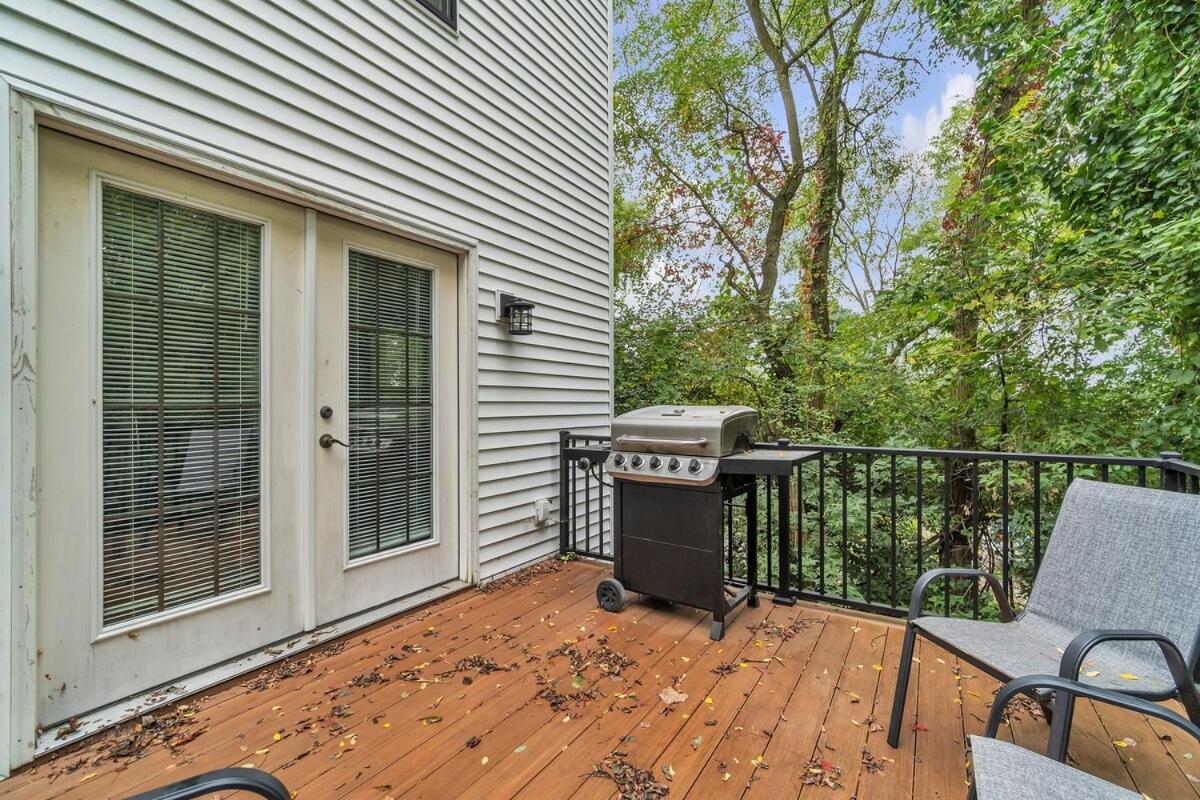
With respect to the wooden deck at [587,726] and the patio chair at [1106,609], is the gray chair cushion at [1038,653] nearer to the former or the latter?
the patio chair at [1106,609]

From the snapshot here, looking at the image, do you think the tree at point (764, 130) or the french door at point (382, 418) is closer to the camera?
the french door at point (382, 418)

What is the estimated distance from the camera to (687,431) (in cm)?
258

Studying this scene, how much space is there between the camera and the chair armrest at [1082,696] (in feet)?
3.49

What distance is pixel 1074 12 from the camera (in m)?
3.64

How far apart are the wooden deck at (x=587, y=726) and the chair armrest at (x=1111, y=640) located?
54 centimetres

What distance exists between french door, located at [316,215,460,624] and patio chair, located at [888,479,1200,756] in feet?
7.95

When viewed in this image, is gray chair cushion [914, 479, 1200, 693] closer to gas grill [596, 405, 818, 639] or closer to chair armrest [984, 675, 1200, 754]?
chair armrest [984, 675, 1200, 754]

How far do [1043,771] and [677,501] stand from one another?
1.71m

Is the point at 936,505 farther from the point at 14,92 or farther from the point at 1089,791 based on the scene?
the point at 14,92

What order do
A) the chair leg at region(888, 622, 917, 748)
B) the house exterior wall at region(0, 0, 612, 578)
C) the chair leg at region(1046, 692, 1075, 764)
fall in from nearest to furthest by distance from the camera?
1. the chair leg at region(1046, 692, 1075, 764)
2. the chair leg at region(888, 622, 917, 748)
3. the house exterior wall at region(0, 0, 612, 578)

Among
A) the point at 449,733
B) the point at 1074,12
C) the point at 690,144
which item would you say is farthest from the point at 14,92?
the point at 690,144

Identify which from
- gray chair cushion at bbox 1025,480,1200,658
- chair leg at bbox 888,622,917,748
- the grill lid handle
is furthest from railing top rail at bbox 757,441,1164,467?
chair leg at bbox 888,622,917,748

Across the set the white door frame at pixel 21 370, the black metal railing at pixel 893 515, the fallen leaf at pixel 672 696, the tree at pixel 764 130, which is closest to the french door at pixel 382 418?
the white door frame at pixel 21 370

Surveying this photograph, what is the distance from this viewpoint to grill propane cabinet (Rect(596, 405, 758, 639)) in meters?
2.56
